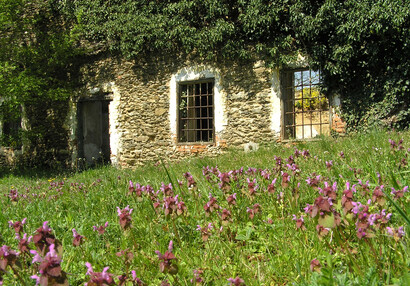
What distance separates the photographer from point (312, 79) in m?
8.51

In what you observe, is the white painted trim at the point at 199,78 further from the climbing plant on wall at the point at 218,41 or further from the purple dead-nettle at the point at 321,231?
the purple dead-nettle at the point at 321,231

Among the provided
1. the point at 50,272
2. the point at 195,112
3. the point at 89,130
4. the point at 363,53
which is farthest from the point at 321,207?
the point at 89,130

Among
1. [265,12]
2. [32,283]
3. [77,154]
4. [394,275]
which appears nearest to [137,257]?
[32,283]

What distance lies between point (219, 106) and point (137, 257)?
7.62 meters

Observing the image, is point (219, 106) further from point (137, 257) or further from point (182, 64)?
point (137, 257)

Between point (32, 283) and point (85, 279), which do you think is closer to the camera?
point (32, 283)

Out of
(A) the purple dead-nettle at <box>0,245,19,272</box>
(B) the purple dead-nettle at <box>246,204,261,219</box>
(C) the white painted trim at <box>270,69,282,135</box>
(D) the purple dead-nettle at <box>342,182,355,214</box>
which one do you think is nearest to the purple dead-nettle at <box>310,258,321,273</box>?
(D) the purple dead-nettle at <box>342,182,355,214</box>

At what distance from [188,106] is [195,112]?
0.28m

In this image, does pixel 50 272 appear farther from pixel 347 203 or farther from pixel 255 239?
pixel 255 239

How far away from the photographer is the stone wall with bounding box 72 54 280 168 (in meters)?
8.79

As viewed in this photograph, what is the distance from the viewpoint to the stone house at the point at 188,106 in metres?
8.70

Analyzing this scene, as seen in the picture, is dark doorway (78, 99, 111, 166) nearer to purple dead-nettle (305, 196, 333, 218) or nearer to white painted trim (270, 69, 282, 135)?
white painted trim (270, 69, 282, 135)

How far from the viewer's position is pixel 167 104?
32.8 ft

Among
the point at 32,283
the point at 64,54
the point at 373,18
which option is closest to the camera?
the point at 32,283
